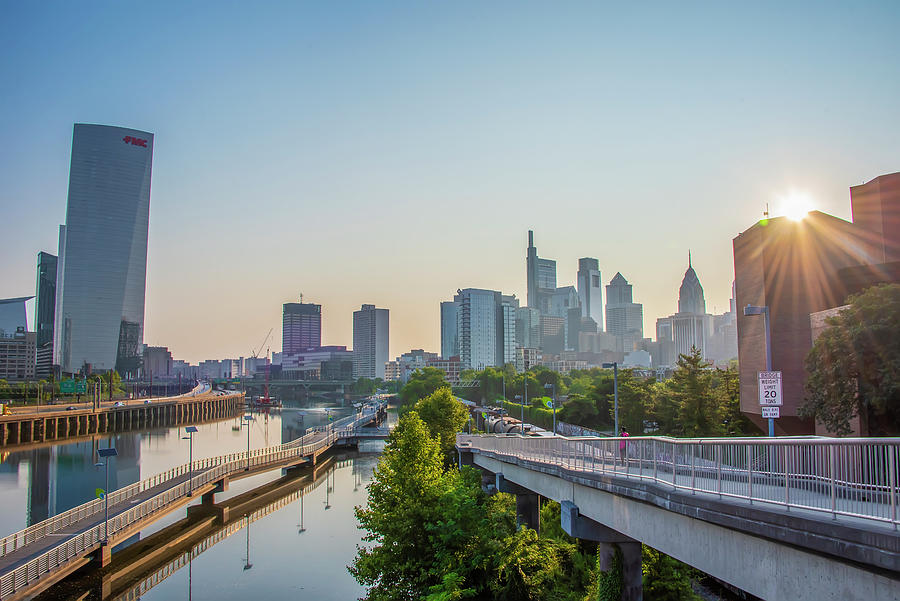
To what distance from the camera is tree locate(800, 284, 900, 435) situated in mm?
27703

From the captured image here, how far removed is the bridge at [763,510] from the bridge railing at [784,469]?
0.08ft

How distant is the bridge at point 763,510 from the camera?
35.4 ft

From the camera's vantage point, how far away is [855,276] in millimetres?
40562

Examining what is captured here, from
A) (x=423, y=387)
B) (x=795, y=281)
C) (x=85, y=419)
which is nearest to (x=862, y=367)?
(x=795, y=281)

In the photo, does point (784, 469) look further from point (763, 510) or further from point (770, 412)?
point (770, 412)

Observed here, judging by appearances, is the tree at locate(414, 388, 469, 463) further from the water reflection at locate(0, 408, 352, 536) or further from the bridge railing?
the bridge railing

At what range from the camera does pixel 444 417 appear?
7175cm

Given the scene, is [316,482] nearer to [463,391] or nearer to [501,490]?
[501,490]

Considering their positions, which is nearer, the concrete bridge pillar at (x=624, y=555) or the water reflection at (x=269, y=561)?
the concrete bridge pillar at (x=624, y=555)

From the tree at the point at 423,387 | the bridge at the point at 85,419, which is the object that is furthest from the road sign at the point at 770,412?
the tree at the point at 423,387

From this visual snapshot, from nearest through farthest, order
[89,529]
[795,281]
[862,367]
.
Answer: [862,367]
[89,529]
[795,281]

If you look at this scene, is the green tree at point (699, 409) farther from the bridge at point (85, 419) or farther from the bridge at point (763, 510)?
the bridge at point (85, 419)

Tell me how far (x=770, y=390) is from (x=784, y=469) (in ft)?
27.3

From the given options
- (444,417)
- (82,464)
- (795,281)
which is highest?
(795,281)
